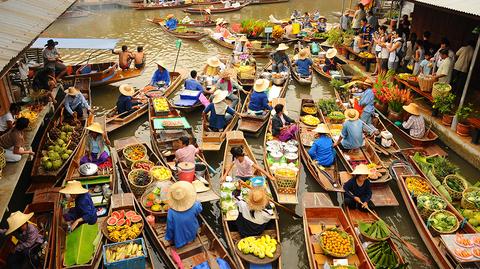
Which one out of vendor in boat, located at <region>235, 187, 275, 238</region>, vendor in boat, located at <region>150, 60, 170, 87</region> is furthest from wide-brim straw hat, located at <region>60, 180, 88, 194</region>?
vendor in boat, located at <region>150, 60, 170, 87</region>

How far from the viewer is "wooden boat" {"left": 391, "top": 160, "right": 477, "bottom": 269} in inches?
286

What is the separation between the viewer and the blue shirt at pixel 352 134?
10219 mm

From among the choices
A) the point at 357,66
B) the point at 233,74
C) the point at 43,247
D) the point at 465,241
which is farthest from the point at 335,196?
the point at 357,66

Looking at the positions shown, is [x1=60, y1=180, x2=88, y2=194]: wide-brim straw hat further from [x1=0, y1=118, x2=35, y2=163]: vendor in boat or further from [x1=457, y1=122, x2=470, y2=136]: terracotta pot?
[x1=457, y1=122, x2=470, y2=136]: terracotta pot

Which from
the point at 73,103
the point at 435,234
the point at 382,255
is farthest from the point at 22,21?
the point at 435,234

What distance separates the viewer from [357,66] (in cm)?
1728

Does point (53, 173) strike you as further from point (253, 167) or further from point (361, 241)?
point (361, 241)

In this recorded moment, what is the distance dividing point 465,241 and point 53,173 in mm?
9129

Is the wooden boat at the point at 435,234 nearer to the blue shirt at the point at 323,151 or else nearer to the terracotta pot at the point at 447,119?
the blue shirt at the point at 323,151

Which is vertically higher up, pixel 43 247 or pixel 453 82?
pixel 453 82

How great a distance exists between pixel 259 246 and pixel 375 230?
2.39 m

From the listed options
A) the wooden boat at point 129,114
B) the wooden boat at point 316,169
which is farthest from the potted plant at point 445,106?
the wooden boat at point 129,114

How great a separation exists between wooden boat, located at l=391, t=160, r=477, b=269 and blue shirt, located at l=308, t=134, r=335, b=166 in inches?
64.2

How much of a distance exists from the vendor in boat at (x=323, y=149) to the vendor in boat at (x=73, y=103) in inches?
291
